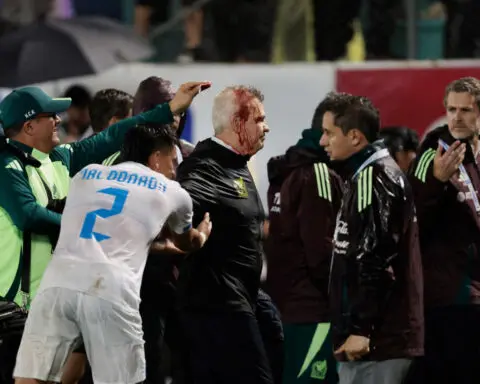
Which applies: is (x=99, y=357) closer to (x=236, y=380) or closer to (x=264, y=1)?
(x=236, y=380)

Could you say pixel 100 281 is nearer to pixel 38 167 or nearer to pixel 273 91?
pixel 38 167

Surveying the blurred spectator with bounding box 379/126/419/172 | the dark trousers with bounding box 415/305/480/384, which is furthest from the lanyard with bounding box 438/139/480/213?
the blurred spectator with bounding box 379/126/419/172

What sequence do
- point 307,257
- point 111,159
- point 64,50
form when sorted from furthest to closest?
point 64,50 < point 307,257 < point 111,159

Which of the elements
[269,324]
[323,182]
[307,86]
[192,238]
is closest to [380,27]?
[307,86]

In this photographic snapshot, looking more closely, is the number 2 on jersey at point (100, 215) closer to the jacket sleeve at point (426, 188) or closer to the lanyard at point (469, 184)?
the jacket sleeve at point (426, 188)

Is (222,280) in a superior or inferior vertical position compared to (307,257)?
superior

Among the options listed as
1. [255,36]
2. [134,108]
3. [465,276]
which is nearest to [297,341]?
[465,276]

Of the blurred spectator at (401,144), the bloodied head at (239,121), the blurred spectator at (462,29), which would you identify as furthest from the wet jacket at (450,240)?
the blurred spectator at (462,29)

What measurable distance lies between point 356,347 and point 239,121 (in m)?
1.55

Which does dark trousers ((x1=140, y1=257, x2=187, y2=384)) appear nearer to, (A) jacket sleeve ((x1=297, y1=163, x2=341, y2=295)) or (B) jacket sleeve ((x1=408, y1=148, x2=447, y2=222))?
(A) jacket sleeve ((x1=297, y1=163, x2=341, y2=295))

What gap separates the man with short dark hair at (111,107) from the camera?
912 centimetres

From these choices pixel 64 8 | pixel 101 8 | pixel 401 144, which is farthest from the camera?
pixel 64 8

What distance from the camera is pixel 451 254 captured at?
316 inches

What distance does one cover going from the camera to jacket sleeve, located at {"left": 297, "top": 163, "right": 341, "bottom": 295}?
845 centimetres
